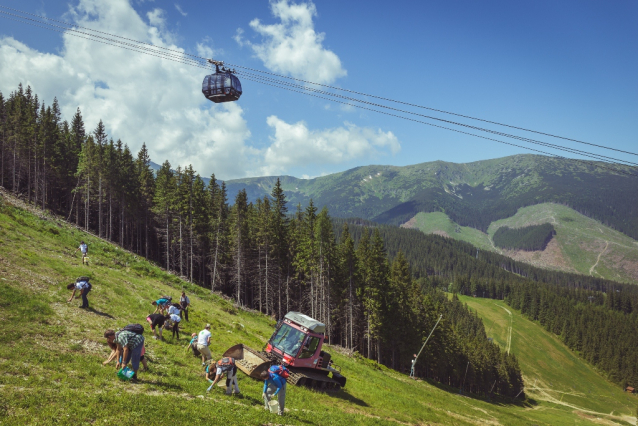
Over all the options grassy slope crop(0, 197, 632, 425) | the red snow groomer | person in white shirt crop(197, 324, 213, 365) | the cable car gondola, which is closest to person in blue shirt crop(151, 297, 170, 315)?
grassy slope crop(0, 197, 632, 425)

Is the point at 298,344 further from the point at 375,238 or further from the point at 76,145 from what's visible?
the point at 76,145

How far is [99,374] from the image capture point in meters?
10.8

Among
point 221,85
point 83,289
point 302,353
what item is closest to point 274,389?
point 302,353

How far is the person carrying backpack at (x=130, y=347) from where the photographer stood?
36.2ft

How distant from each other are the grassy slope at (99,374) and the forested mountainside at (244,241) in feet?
82.7

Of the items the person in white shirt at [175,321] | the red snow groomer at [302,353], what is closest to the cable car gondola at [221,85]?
the person in white shirt at [175,321]

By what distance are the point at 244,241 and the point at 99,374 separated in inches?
1755

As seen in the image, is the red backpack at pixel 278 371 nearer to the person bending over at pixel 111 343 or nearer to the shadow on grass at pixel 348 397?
the person bending over at pixel 111 343

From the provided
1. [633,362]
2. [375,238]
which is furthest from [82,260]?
[633,362]

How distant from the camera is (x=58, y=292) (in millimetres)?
17406

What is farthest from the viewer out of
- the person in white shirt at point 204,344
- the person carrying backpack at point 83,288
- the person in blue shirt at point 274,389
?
the person carrying backpack at point 83,288

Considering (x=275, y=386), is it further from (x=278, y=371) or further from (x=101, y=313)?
(x=101, y=313)

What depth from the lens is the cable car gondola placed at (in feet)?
73.5

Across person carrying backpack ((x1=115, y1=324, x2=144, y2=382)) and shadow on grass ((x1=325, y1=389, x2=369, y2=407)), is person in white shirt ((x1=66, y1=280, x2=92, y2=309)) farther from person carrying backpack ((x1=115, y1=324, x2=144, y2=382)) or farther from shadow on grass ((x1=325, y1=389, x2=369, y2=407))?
shadow on grass ((x1=325, y1=389, x2=369, y2=407))
